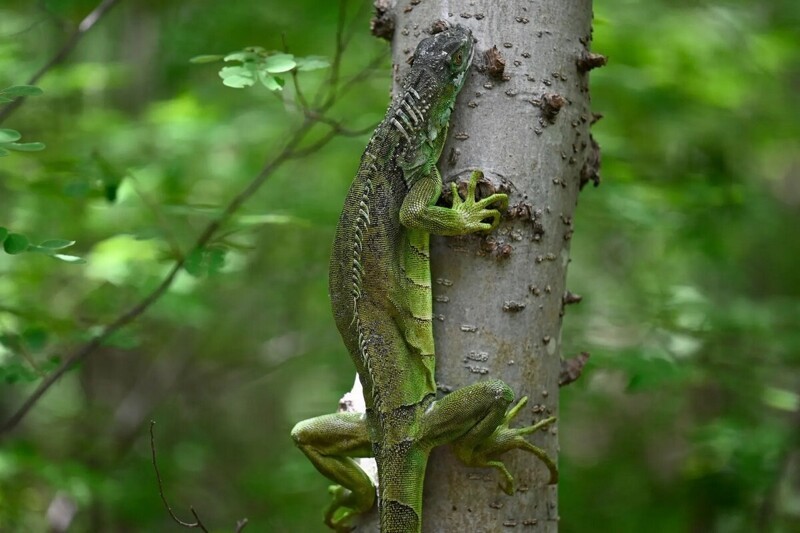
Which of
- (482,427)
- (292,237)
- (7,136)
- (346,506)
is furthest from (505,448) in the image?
(292,237)

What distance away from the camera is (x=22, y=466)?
4512 millimetres

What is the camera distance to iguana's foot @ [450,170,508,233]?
99.3 inches

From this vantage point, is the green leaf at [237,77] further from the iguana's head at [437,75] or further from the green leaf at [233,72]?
the iguana's head at [437,75]

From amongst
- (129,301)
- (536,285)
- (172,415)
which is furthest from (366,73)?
(172,415)

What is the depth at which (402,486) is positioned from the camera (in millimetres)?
2617

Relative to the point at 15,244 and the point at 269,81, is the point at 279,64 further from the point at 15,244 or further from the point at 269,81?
the point at 15,244

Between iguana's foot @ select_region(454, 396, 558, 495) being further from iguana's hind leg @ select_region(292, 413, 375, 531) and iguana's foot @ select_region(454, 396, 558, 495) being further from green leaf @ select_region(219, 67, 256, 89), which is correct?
green leaf @ select_region(219, 67, 256, 89)

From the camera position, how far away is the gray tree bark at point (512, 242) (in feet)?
8.39

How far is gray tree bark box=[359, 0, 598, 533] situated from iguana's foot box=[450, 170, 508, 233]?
0.04 meters

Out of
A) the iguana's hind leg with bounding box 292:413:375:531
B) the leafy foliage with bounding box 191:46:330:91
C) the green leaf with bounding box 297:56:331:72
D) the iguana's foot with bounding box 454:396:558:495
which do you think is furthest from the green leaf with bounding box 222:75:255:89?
the iguana's foot with bounding box 454:396:558:495

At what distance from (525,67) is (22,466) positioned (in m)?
3.80

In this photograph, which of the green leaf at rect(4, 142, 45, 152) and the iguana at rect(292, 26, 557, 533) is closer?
the green leaf at rect(4, 142, 45, 152)

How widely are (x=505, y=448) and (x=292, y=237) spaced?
475cm

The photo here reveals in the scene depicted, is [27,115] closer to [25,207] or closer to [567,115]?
[25,207]
